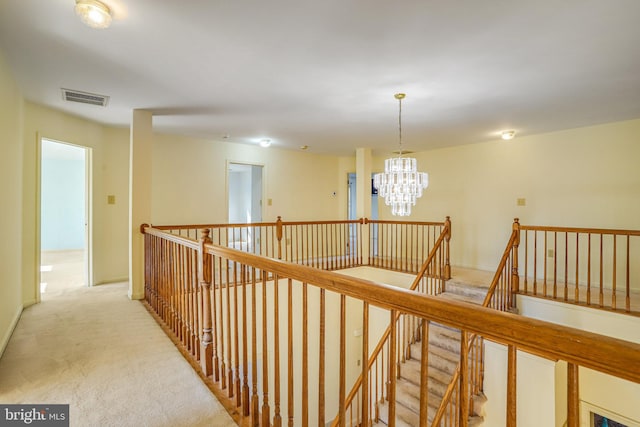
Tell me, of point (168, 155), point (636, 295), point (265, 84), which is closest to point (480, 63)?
point (265, 84)

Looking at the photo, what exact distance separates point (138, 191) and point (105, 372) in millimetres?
2347

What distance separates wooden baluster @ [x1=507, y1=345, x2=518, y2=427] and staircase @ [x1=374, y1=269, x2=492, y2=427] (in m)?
2.72

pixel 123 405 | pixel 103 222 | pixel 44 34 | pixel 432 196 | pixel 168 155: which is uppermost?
pixel 44 34

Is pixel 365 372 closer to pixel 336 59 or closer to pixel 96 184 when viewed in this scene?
pixel 336 59

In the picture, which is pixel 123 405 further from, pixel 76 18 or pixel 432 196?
pixel 432 196

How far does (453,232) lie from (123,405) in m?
5.92

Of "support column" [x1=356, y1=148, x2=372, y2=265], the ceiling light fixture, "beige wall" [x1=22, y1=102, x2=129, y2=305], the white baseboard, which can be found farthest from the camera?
"support column" [x1=356, y1=148, x2=372, y2=265]

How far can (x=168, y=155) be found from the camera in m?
5.22

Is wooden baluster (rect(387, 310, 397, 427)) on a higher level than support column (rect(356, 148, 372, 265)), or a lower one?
lower

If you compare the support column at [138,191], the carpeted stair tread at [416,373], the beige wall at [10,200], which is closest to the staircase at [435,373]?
the carpeted stair tread at [416,373]

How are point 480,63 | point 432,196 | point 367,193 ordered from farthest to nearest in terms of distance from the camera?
point 432,196 < point 367,193 < point 480,63

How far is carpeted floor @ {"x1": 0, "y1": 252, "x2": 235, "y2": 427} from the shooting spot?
1.78 m

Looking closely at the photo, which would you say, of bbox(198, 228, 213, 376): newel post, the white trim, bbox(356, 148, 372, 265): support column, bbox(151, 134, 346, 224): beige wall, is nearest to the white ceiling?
bbox(151, 134, 346, 224): beige wall

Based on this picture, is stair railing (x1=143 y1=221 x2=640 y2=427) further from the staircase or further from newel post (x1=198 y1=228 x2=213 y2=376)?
the staircase
